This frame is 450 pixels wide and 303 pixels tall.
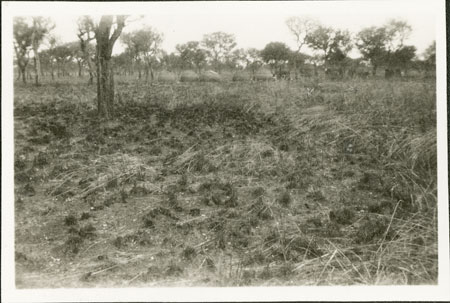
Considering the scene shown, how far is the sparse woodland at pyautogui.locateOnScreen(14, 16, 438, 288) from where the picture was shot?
4.05 m

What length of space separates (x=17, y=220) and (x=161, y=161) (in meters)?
1.60

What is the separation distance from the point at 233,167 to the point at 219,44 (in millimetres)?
1476

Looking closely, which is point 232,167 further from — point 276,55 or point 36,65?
point 36,65

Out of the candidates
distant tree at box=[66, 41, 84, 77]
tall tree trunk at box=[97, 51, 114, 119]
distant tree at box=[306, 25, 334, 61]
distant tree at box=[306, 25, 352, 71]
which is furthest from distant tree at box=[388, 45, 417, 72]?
distant tree at box=[66, 41, 84, 77]

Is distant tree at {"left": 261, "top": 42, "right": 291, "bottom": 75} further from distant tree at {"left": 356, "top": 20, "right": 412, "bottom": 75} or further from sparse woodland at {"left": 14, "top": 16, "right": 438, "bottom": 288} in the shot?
distant tree at {"left": 356, "top": 20, "right": 412, "bottom": 75}

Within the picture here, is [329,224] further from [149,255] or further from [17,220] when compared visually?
[17,220]

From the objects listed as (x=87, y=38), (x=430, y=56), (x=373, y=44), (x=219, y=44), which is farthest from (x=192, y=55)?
(x=430, y=56)

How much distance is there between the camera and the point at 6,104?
4.13 meters

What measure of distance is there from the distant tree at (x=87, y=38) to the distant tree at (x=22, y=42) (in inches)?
20.1

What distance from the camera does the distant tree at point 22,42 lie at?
13.5 feet

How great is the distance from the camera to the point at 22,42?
438cm

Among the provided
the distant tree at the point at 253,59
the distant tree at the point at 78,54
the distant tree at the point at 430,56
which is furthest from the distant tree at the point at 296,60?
the distant tree at the point at 78,54

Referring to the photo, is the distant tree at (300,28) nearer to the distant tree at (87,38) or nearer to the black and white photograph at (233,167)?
the black and white photograph at (233,167)

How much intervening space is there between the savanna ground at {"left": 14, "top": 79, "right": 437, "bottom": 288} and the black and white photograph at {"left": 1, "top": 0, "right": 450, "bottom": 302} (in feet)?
0.05
